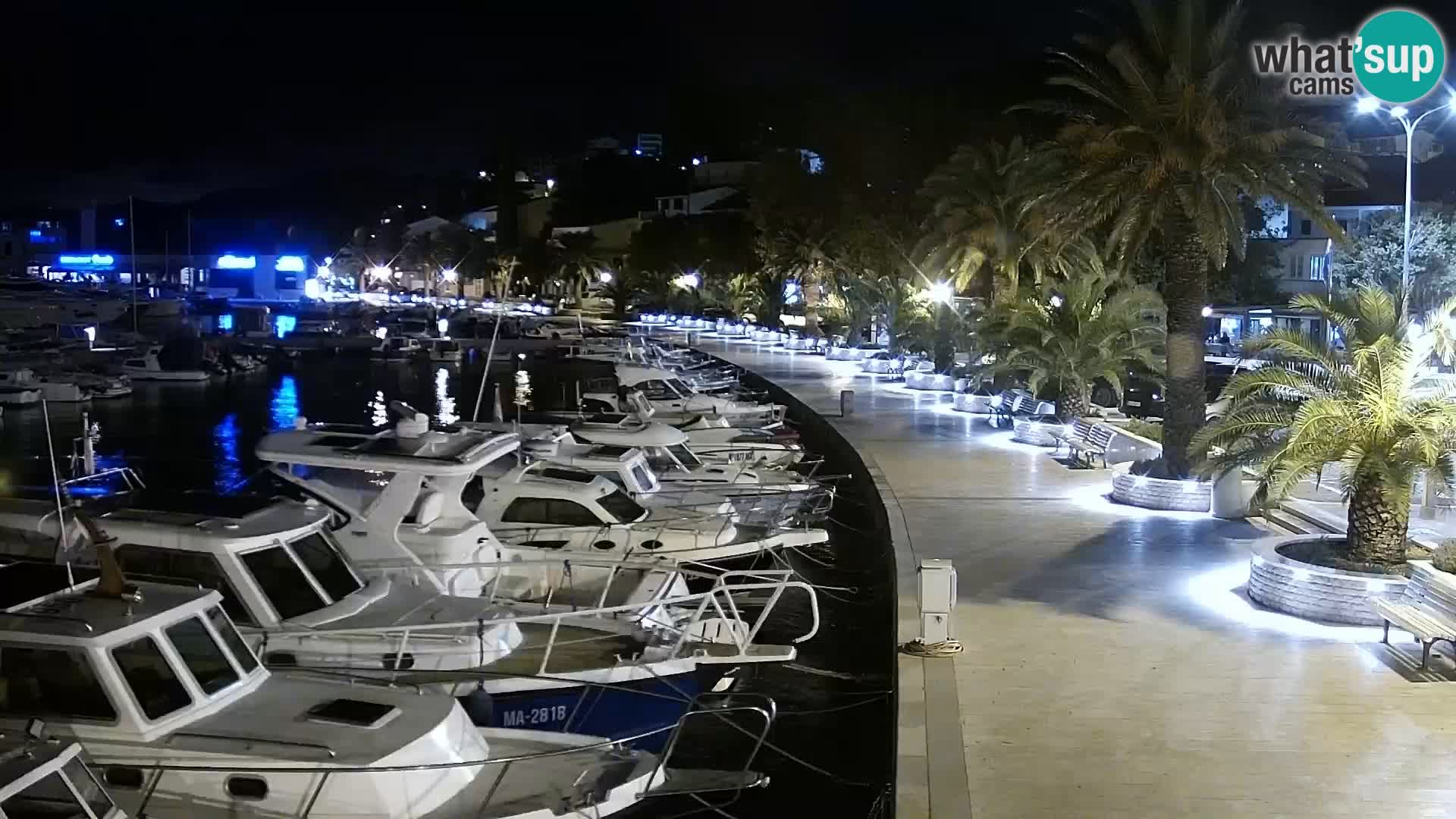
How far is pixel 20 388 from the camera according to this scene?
49.9 meters

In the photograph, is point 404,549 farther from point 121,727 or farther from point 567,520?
point 121,727

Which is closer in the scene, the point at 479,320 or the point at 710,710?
the point at 710,710

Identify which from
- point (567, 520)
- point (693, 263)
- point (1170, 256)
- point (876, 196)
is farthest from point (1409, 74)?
point (693, 263)

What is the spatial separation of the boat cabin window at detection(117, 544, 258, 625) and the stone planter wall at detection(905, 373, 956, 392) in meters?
30.8

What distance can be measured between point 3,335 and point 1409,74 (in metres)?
63.1

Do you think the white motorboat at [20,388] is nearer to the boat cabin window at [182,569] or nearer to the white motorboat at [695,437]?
the white motorboat at [695,437]

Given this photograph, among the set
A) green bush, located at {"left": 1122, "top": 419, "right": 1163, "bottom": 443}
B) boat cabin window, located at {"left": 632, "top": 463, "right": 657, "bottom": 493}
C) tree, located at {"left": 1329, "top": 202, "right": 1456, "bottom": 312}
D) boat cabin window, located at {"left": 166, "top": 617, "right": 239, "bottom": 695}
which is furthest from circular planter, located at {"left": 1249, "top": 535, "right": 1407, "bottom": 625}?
tree, located at {"left": 1329, "top": 202, "right": 1456, "bottom": 312}

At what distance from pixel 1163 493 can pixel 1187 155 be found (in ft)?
16.3

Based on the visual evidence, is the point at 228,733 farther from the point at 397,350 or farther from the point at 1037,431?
the point at 397,350

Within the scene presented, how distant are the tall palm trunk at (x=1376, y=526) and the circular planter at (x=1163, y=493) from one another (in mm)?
5691

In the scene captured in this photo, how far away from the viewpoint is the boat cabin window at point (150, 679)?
9.19m

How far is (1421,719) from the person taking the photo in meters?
10.7

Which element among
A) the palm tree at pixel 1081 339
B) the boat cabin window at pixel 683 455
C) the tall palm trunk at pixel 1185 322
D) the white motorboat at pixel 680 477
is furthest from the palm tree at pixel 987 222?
the white motorboat at pixel 680 477

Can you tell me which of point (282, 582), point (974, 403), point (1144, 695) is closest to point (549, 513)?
point (282, 582)
